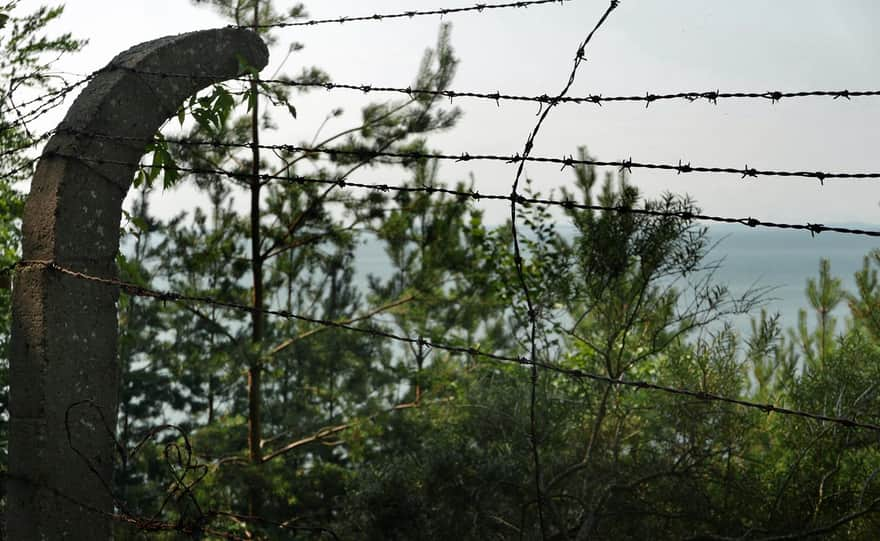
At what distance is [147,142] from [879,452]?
199 inches

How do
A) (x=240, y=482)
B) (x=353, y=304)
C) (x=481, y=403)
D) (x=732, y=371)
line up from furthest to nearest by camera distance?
(x=353, y=304), (x=240, y=482), (x=481, y=403), (x=732, y=371)

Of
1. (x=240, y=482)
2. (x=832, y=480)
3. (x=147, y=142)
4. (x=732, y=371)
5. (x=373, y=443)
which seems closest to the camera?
(x=147, y=142)

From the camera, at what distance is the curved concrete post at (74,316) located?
2.61 metres

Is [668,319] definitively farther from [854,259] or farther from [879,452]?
[854,259]

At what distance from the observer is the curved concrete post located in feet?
8.57

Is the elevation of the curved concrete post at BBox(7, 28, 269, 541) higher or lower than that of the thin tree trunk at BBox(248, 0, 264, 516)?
lower

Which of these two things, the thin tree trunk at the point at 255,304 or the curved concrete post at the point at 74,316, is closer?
the curved concrete post at the point at 74,316

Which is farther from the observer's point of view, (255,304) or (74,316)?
(255,304)

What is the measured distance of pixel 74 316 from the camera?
105 inches

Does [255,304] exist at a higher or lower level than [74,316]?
higher

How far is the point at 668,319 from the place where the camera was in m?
6.05

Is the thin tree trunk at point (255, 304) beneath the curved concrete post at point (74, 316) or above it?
above

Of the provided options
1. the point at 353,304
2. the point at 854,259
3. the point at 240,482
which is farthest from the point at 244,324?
the point at 854,259

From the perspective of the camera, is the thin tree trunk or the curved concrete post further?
the thin tree trunk
